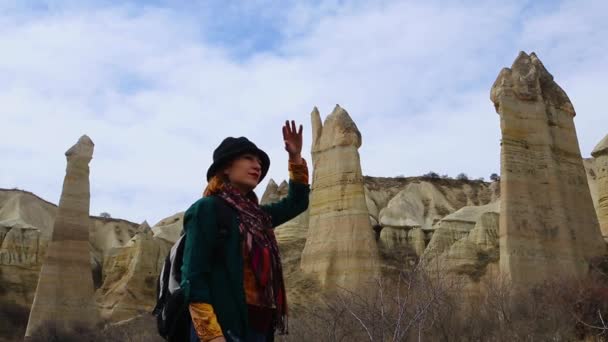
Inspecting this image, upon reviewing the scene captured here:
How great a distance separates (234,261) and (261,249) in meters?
0.18

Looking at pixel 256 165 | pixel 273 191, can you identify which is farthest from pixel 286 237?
pixel 256 165

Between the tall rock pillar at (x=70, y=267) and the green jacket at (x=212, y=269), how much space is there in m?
25.4

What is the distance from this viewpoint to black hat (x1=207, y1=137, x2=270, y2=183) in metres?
3.54

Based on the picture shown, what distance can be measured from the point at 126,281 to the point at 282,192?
8.35 m

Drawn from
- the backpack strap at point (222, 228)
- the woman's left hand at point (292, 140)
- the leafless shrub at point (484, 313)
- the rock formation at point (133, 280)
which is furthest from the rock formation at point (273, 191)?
the backpack strap at point (222, 228)

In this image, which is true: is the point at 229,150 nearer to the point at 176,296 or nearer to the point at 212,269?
the point at 212,269

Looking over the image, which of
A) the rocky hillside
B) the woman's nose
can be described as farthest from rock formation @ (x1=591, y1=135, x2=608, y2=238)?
the woman's nose

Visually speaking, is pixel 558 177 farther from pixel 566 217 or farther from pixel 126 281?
pixel 126 281

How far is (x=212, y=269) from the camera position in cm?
324

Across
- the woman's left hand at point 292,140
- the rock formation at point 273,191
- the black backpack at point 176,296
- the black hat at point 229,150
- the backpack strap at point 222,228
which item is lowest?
the black backpack at point 176,296

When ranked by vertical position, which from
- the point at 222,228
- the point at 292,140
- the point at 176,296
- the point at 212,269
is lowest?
the point at 176,296

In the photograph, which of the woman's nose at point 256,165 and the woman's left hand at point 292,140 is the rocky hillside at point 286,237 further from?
the woman's nose at point 256,165

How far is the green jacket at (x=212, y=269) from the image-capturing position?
3.14 meters

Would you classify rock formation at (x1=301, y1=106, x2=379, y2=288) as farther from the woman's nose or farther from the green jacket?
the green jacket
